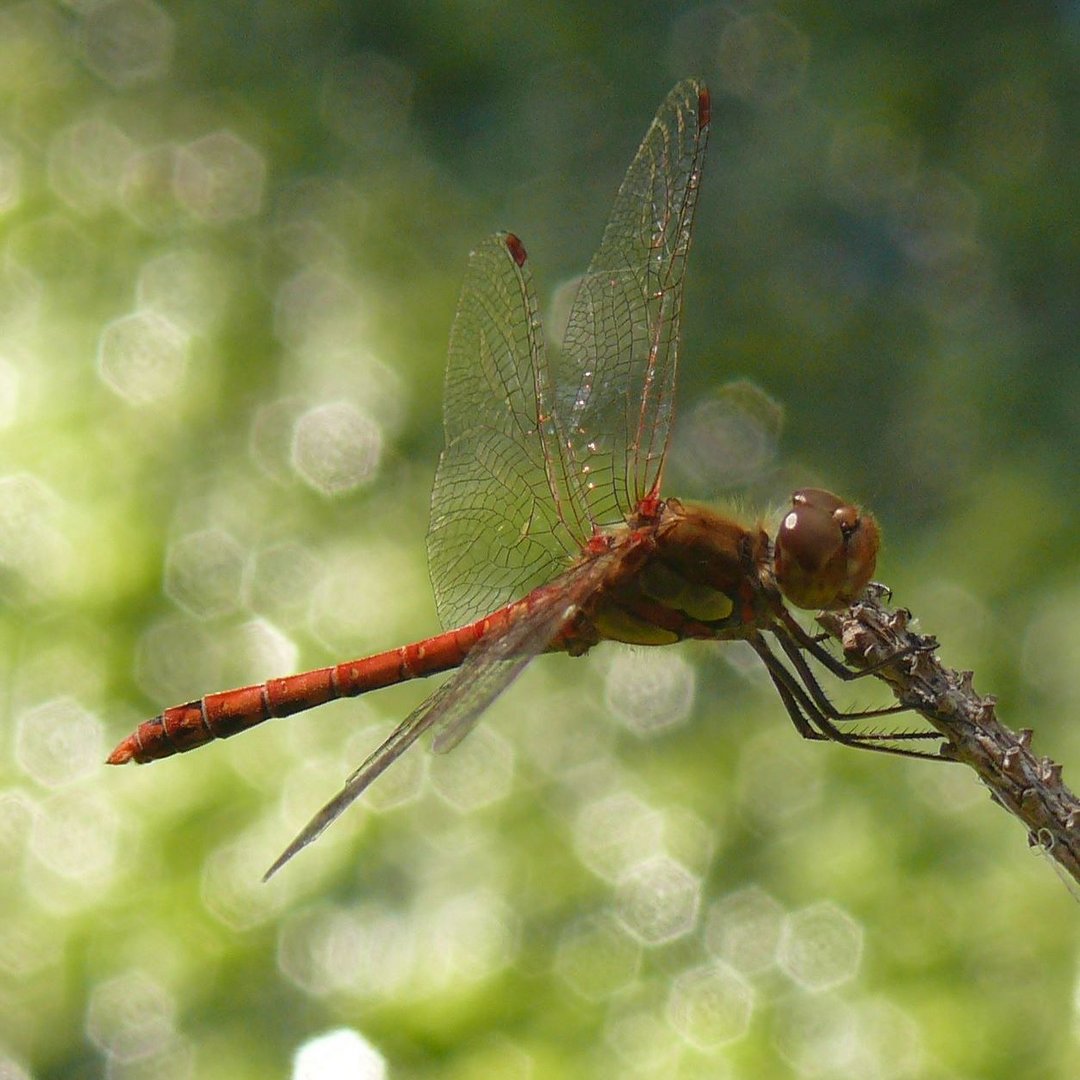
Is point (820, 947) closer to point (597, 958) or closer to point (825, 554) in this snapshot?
point (597, 958)

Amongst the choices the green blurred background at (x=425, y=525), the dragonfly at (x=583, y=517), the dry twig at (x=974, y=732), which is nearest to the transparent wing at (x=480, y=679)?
the dragonfly at (x=583, y=517)

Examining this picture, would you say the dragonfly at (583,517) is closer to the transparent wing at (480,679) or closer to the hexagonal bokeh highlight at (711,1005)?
the transparent wing at (480,679)

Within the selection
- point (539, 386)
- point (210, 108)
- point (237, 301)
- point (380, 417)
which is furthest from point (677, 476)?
point (210, 108)

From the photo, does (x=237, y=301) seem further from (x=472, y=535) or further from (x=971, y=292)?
(x=971, y=292)

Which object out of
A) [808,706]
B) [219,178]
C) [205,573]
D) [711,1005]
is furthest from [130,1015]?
[219,178]

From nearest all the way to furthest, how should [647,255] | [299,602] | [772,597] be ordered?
1. [772,597]
2. [647,255]
3. [299,602]

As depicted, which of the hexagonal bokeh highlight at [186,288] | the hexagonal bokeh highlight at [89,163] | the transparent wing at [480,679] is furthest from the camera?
the hexagonal bokeh highlight at [89,163]

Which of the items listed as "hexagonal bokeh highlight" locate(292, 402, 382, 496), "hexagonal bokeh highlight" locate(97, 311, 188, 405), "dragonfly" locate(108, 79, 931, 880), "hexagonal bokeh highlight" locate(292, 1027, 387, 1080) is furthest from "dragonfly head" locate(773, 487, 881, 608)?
"hexagonal bokeh highlight" locate(97, 311, 188, 405)
